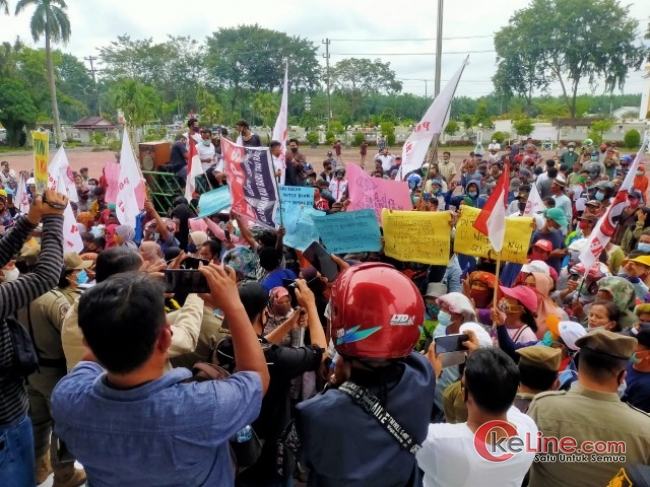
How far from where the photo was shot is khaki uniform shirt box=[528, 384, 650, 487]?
6.69 ft

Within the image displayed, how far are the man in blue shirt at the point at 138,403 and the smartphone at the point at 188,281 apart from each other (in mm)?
196

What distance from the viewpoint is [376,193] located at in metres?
4.86

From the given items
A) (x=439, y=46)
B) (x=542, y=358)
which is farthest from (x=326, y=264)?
(x=439, y=46)

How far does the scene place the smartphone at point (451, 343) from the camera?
230cm

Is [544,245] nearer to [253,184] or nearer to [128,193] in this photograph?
[253,184]

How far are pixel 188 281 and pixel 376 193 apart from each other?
3.38 meters

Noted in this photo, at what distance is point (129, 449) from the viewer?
1.39m

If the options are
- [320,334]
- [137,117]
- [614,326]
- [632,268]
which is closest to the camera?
[320,334]

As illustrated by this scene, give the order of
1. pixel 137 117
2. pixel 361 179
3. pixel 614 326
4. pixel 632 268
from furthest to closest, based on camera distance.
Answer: pixel 137 117 < pixel 361 179 < pixel 632 268 < pixel 614 326

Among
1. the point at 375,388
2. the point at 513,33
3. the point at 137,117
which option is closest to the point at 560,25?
the point at 513,33

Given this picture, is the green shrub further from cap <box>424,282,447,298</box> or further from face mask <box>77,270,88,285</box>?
face mask <box>77,270,88,285</box>

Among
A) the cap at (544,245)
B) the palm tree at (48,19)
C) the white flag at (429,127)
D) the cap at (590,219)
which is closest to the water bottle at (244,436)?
the white flag at (429,127)

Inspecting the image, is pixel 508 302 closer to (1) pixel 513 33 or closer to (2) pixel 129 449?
(2) pixel 129 449

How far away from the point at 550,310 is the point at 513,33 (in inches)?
2404
